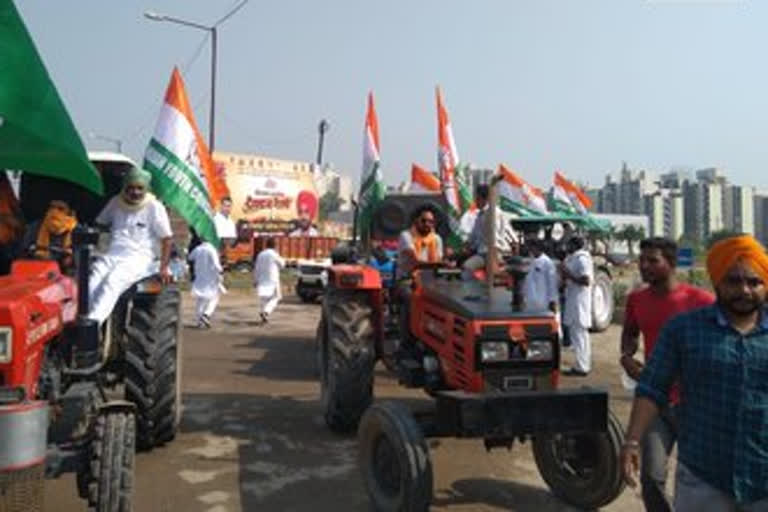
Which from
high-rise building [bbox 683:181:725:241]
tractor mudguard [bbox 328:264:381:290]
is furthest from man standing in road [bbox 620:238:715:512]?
high-rise building [bbox 683:181:725:241]

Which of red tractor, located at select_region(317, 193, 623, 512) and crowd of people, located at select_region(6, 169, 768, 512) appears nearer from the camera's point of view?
crowd of people, located at select_region(6, 169, 768, 512)

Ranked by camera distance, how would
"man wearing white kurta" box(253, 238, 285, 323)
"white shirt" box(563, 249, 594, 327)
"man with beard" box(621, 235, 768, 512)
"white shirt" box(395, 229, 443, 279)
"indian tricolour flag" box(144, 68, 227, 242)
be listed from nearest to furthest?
"man with beard" box(621, 235, 768, 512)
"white shirt" box(395, 229, 443, 279)
"indian tricolour flag" box(144, 68, 227, 242)
"white shirt" box(563, 249, 594, 327)
"man wearing white kurta" box(253, 238, 285, 323)

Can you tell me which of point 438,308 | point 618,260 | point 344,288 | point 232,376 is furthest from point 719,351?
Result: point 618,260

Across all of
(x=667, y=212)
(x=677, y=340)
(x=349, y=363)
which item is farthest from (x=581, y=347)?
(x=667, y=212)

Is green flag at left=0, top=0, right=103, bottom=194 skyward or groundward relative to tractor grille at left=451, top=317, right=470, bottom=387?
skyward

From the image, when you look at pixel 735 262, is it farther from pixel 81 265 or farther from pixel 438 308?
pixel 81 265

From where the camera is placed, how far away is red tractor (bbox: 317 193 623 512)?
3.95 meters

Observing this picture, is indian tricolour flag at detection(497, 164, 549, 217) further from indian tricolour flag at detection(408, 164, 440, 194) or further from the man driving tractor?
the man driving tractor

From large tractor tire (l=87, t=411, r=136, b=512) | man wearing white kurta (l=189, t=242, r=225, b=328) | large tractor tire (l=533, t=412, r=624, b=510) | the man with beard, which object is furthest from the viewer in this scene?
man wearing white kurta (l=189, t=242, r=225, b=328)

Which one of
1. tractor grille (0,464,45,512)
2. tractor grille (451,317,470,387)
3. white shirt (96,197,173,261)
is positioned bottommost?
tractor grille (0,464,45,512)

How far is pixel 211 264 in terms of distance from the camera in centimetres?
1341

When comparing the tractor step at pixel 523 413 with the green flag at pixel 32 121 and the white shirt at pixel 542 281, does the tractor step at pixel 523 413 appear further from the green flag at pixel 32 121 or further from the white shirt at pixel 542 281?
the white shirt at pixel 542 281

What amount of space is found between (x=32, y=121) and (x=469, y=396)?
2.43 metres

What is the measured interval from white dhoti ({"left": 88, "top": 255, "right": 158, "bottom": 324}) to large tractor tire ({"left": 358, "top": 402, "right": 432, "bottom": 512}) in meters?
1.78
